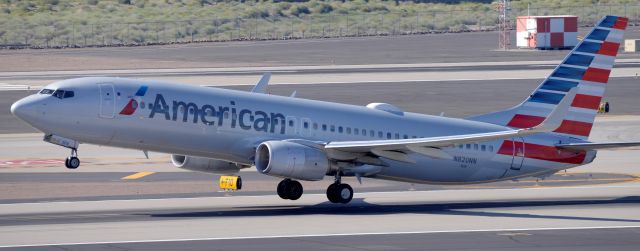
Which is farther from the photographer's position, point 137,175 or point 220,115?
point 137,175

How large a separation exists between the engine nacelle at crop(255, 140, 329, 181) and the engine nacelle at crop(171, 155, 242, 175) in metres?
3.16

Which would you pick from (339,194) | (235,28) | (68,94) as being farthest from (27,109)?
→ (235,28)

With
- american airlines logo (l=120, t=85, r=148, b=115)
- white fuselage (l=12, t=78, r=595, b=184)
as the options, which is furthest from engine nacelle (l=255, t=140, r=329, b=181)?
american airlines logo (l=120, t=85, r=148, b=115)

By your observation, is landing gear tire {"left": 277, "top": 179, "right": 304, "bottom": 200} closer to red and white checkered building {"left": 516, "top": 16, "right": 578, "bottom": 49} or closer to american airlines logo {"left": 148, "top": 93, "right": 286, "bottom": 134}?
american airlines logo {"left": 148, "top": 93, "right": 286, "bottom": 134}

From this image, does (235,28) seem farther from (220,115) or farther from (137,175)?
(220,115)

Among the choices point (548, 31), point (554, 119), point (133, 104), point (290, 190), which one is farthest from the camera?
point (548, 31)

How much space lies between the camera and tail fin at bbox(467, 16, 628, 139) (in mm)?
46500

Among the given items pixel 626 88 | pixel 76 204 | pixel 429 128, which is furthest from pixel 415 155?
pixel 626 88

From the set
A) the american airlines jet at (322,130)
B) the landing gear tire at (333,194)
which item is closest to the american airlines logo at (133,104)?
the american airlines jet at (322,130)

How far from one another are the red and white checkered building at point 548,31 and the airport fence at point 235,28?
36.1 meters

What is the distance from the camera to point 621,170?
5475 centimetres

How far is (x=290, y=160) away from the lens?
136 ft

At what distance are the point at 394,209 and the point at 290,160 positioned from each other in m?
4.26

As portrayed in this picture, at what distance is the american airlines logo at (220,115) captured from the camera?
42.1 m
